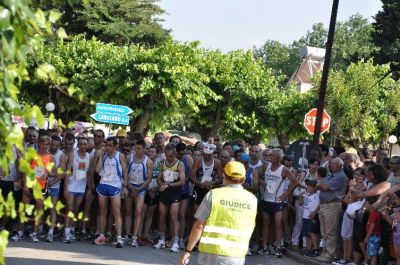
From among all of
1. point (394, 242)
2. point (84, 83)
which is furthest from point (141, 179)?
point (84, 83)

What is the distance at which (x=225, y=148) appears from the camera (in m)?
15.8

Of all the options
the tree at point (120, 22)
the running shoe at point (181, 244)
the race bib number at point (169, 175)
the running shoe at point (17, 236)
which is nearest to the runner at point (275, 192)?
the running shoe at point (181, 244)

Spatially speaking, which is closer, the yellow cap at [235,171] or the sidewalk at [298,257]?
the yellow cap at [235,171]

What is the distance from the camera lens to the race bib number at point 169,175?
46.8ft

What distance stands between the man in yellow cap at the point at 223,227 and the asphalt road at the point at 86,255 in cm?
510

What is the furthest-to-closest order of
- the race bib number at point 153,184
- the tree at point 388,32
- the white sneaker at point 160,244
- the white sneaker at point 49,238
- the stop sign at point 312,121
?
the tree at point 388,32
the stop sign at point 312,121
the race bib number at point 153,184
the white sneaker at point 160,244
the white sneaker at point 49,238

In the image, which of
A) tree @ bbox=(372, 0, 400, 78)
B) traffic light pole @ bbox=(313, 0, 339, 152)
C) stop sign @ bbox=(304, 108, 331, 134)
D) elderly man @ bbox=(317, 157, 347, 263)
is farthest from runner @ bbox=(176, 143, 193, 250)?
tree @ bbox=(372, 0, 400, 78)

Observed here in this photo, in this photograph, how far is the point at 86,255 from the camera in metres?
12.5

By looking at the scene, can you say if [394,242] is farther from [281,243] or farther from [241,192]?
[241,192]

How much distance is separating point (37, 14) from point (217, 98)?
36849 millimetres

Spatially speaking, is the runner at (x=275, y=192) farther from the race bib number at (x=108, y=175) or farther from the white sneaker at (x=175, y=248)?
the race bib number at (x=108, y=175)

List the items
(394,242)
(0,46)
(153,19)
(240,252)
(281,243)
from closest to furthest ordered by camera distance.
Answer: (0,46) → (240,252) → (394,242) → (281,243) → (153,19)

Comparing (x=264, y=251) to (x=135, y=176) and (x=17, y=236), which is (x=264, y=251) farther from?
(x=17, y=236)

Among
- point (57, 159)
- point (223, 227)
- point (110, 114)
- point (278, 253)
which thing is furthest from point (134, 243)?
point (110, 114)
